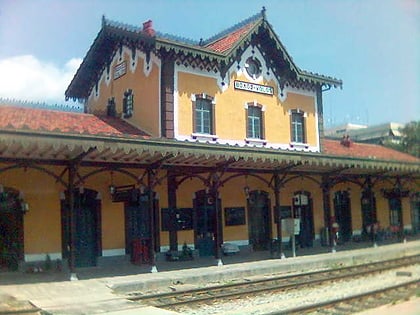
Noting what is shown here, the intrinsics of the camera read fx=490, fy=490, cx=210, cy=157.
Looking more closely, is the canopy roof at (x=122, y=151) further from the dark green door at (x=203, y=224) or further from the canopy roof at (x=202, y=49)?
the canopy roof at (x=202, y=49)

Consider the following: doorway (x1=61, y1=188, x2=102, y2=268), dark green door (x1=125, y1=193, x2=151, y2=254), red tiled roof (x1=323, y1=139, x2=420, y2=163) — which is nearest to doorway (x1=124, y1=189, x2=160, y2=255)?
dark green door (x1=125, y1=193, x2=151, y2=254)

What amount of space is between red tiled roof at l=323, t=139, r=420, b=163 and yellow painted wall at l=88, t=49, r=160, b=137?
28.5 ft

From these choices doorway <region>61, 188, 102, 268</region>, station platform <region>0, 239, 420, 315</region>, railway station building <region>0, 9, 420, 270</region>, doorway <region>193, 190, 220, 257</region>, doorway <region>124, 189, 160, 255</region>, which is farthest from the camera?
doorway <region>193, 190, 220, 257</region>

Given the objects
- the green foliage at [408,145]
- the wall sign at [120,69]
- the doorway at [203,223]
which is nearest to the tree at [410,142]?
the green foliage at [408,145]

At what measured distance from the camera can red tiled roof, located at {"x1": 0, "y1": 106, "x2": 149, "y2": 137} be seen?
14.9m

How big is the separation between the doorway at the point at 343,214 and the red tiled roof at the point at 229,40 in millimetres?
8638

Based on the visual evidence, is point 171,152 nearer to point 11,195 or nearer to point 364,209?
point 11,195

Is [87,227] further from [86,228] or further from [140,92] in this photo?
[140,92]

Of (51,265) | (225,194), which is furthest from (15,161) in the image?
(225,194)

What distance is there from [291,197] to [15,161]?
11791 mm

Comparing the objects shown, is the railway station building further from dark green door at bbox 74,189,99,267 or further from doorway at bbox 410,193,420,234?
doorway at bbox 410,193,420,234

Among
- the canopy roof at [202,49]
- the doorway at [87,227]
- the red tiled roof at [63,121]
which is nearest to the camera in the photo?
the doorway at [87,227]

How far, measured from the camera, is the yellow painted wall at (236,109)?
17.1 meters

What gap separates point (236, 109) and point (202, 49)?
9.11ft
